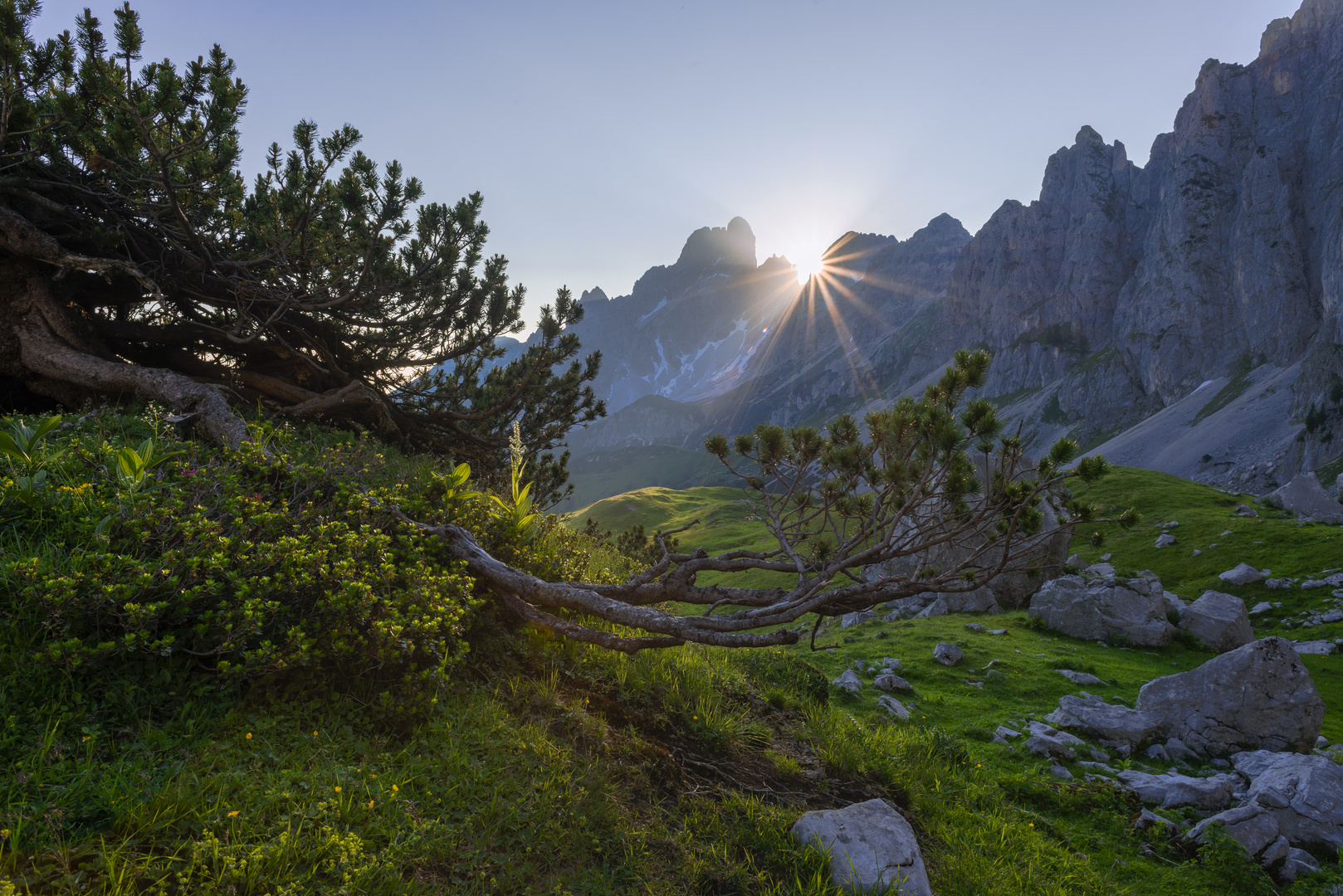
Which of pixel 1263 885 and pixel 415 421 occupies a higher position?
pixel 415 421

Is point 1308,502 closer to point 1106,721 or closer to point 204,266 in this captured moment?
point 1106,721

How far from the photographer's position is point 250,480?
682cm

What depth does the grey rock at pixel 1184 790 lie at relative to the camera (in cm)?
732

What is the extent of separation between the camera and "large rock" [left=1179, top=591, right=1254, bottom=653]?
49.8 feet

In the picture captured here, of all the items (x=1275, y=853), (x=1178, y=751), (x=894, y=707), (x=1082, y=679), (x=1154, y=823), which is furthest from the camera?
(x=1082, y=679)

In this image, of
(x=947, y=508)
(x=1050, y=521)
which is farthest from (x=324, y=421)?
(x=1050, y=521)

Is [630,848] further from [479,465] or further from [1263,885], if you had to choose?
[479,465]

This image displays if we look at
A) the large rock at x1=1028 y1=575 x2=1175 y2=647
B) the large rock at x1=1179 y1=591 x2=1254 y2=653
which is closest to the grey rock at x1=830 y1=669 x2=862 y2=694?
the large rock at x1=1028 y1=575 x2=1175 y2=647

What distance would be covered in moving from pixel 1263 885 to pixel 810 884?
5.23 metres

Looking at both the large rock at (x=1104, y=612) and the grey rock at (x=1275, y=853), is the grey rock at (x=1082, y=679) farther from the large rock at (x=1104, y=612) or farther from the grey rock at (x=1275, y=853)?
the grey rock at (x=1275, y=853)

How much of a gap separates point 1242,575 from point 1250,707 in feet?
54.0

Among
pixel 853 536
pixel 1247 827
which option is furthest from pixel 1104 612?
pixel 853 536

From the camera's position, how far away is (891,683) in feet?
40.2

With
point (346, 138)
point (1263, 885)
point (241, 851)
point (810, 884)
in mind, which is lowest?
point (1263, 885)
